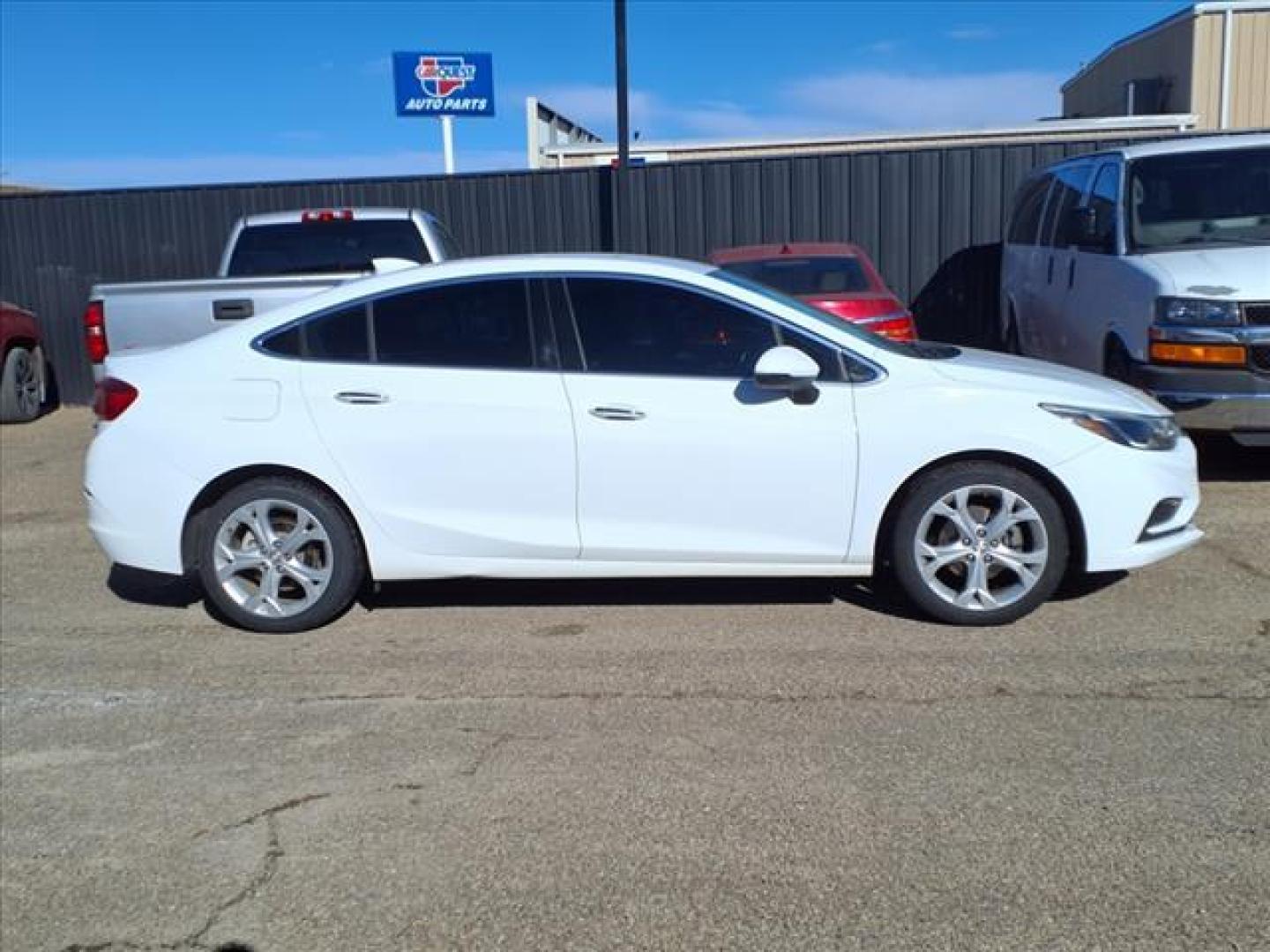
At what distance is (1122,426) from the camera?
17.4 ft

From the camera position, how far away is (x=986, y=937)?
9.96 ft

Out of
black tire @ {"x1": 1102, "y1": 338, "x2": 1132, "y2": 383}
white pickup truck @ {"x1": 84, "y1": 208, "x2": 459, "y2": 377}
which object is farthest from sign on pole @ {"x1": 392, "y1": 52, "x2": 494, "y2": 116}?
black tire @ {"x1": 1102, "y1": 338, "x2": 1132, "y2": 383}

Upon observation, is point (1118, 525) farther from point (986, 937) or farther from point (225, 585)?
point (225, 585)

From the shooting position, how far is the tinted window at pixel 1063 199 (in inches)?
361

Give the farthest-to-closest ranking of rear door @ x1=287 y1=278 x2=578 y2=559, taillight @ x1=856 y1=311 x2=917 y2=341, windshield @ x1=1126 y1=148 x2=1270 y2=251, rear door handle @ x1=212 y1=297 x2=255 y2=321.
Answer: taillight @ x1=856 y1=311 x2=917 y2=341
windshield @ x1=1126 y1=148 x2=1270 y2=251
rear door handle @ x1=212 y1=297 x2=255 y2=321
rear door @ x1=287 y1=278 x2=578 y2=559

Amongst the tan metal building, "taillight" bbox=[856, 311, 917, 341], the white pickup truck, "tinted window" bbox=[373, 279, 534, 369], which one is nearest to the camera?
"tinted window" bbox=[373, 279, 534, 369]

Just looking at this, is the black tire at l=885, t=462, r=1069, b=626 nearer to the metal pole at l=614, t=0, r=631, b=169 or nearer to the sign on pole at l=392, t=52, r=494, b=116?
the metal pole at l=614, t=0, r=631, b=169

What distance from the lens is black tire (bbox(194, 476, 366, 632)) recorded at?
547 centimetres

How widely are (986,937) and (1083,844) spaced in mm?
593

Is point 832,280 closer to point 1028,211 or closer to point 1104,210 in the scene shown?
point 1104,210

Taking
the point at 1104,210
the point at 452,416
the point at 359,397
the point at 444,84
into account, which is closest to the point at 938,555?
the point at 452,416

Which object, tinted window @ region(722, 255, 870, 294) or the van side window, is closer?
the van side window

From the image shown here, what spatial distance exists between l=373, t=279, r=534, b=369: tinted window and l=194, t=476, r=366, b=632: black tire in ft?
2.43

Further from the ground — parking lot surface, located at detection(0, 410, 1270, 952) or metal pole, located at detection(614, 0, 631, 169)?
metal pole, located at detection(614, 0, 631, 169)
